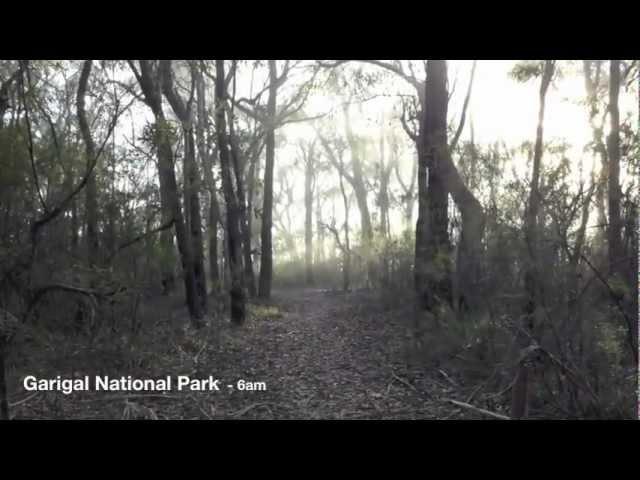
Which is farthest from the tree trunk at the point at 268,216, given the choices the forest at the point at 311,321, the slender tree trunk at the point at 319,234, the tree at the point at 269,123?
the slender tree trunk at the point at 319,234

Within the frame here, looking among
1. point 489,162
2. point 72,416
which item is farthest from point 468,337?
point 72,416

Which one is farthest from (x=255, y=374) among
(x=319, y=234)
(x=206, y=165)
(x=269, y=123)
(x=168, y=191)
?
(x=319, y=234)

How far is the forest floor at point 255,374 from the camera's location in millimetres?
3557

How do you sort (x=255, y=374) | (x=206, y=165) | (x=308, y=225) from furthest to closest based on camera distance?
1. (x=308, y=225)
2. (x=206, y=165)
3. (x=255, y=374)

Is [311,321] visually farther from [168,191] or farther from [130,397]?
[130,397]

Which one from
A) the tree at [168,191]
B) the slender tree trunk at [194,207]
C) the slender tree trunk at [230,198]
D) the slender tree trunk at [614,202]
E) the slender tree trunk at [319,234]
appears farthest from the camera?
the slender tree trunk at [319,234]

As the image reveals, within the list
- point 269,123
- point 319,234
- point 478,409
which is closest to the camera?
point 478,409

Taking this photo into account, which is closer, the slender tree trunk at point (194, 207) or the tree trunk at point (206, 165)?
the slender tree trunk at point (194, 207)

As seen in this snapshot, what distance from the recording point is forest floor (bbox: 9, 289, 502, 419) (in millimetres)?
3557

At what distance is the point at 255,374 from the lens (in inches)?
197

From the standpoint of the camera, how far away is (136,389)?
358 centimetres

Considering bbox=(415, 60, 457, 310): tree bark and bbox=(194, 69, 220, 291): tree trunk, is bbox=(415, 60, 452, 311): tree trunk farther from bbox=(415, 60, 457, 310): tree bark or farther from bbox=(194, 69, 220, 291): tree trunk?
bbox=(194, 69, 220, 291): tree trunk

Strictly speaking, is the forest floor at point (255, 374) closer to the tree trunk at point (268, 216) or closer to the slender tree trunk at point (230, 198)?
the slender tree trunk at point (230, 198)

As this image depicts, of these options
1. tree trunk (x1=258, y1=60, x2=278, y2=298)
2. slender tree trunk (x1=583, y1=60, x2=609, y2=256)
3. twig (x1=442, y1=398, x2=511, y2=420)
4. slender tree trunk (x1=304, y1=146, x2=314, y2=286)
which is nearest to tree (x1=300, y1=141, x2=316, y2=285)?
slender tree trunk (x1=304, y1=146, x2=314, y2=286)
